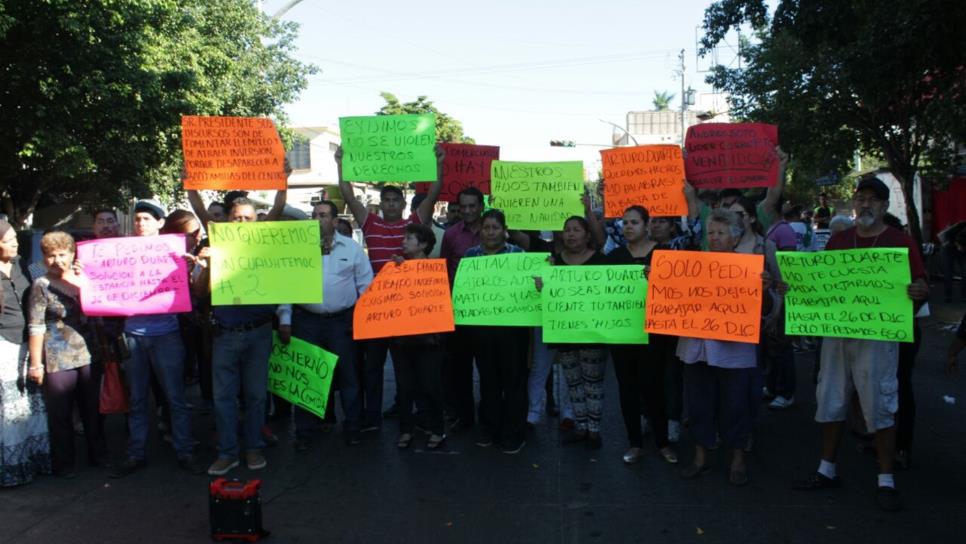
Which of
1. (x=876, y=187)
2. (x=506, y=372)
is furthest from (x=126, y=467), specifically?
(x=876, y=187)

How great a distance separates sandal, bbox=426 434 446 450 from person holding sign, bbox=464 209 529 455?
45 centimetres

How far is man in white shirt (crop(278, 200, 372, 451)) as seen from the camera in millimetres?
6320

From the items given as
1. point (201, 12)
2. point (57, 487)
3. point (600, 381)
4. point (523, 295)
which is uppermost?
point (201, 12)

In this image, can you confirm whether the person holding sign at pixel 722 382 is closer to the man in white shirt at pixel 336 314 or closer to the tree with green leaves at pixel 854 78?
the man in white shirt at pixel 336 314

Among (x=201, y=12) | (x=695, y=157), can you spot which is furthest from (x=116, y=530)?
(x=201, y=12)

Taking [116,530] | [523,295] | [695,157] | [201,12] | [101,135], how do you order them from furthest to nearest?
[201,12]
[101,135]
[695,157]
[523,295]
[116,530]

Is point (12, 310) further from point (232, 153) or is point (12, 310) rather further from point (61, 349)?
point (232, 153)

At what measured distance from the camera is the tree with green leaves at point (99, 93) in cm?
1505

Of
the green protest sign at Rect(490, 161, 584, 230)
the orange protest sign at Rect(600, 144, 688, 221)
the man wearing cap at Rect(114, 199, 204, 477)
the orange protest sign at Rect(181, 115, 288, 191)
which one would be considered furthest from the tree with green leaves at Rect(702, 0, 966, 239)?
the man wearing cap at Rect(114, 199, 204, 477)

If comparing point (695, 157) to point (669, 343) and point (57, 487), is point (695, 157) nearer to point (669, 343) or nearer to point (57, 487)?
point (669, 343)

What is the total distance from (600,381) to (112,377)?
11.6 ft

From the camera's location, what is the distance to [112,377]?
6051mm

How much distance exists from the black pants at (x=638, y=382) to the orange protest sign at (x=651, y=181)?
1157 millimetres

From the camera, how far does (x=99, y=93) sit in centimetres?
1528
